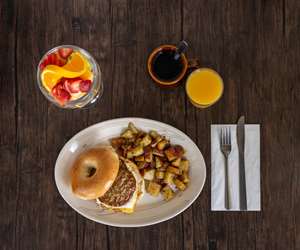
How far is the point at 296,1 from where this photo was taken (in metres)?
1.22

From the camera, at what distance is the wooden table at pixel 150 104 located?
47.6 inches

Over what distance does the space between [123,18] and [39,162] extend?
49 centimetres

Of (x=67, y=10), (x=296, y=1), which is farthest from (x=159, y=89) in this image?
(x=296, y=1)

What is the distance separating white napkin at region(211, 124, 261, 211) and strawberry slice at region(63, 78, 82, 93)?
413 mm

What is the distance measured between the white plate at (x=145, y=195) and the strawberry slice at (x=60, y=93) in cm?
13

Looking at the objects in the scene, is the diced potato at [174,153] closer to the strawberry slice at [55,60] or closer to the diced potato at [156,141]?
the diced potato at [156,141]

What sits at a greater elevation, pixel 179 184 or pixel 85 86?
pixel 85 86

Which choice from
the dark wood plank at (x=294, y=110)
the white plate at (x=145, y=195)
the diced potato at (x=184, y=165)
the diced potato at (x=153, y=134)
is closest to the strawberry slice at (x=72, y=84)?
the white plate at (x=145, y=195)

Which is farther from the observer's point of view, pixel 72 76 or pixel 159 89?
pixel 159 89

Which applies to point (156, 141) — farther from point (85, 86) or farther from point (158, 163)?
point (85, 86)

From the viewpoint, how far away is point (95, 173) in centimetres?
116

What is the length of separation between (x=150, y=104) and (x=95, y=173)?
0.25 metres

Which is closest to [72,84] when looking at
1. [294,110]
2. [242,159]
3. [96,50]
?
[96,50]

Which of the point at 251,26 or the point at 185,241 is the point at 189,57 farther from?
the point at 185,241
